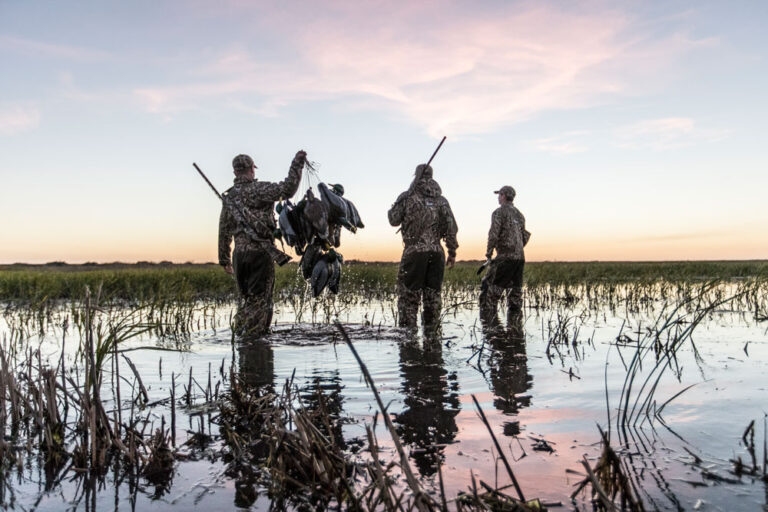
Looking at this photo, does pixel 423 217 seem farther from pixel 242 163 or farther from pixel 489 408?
pixel 489 408

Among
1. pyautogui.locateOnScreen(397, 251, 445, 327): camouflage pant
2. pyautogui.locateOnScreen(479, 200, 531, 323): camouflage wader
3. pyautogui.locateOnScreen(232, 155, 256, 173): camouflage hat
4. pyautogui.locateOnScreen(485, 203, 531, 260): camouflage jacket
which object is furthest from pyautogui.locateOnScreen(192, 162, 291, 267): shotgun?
pyautogui.locateOnScreen(485, 203, 531, 260): camouflage jacket

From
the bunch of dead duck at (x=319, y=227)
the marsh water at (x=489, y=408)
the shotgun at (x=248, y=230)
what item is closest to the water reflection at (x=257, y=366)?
the marsh water at (x=489, y=408)

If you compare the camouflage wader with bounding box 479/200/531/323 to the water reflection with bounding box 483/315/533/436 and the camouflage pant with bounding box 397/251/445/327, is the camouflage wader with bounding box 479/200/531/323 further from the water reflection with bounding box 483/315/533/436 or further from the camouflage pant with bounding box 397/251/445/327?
the camouflage pant with bounding box 397/251/445/327

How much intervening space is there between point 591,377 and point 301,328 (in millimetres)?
4803

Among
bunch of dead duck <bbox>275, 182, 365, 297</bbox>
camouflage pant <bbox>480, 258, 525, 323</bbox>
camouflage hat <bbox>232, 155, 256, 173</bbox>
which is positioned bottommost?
camouflage pant <bbox>480, 258, 525, 323</bbox>

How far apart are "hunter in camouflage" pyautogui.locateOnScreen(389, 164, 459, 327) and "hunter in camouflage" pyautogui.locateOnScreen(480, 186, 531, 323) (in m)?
2.15

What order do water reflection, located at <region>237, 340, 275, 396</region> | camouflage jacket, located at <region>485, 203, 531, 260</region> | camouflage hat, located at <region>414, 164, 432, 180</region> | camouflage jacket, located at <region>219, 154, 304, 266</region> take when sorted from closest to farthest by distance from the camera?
water reflection, located at <region>237, 340, 275, 396</region>
camouflage jacket, located at <region>219, 154, 304, 266</region>
camouflage hat, located at <region>414, 164, 432, 180</region>
camouflage jacket, located at <region>485, 203, 531, 260</region>

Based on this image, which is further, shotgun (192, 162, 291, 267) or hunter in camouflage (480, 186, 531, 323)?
hunter in camouflage (480, 186, 531, 323)

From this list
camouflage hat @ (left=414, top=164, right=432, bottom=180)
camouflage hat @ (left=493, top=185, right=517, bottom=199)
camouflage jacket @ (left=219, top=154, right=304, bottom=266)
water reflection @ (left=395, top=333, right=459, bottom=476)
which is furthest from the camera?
camouflage hat @ (left=493, top=185, right=517, bottom=199)

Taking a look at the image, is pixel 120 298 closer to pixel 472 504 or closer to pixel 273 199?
pixel 273 199

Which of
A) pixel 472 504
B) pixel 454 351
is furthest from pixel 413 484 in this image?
pixel 454 351

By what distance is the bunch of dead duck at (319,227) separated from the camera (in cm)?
471

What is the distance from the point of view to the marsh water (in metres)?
2.73

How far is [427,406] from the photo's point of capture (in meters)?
4.28
